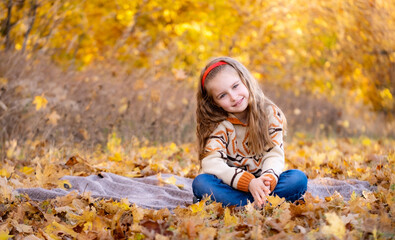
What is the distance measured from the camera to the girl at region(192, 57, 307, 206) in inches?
109

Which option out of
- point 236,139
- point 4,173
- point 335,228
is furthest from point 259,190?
point 4,173

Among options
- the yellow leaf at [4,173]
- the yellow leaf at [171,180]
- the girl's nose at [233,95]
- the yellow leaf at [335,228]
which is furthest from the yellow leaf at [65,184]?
the yellow leaf at [335,228]

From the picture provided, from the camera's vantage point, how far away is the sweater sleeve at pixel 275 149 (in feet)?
9.02

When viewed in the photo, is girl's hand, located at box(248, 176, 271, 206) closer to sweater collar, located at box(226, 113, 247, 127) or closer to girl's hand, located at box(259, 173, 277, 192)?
girl's hand, located at box(259, 173, 277, 192)

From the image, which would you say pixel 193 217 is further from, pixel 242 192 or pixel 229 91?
pixel 229 91

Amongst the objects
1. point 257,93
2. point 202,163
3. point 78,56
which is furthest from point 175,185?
point 78,56

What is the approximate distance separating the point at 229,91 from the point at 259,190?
2.20ft

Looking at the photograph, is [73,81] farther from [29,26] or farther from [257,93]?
[257,93]

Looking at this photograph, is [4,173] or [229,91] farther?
[4,173]

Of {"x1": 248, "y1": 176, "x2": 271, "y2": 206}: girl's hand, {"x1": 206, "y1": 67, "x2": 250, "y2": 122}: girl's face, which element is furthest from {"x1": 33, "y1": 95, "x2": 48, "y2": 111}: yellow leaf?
{"x1": 248, "y1": 176, "x2": 271, "y2": 206}: girl's hand

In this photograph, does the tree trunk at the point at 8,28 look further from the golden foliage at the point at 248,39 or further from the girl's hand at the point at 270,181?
the girl's hand at the point at 270,181

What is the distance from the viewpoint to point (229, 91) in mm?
2848

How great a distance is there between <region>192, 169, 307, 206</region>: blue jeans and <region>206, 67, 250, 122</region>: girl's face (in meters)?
0.48

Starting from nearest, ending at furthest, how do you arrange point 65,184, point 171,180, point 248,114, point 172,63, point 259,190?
point 259,190 < point 248,114 < point 65,184 < point 171,180 < point 172,63
